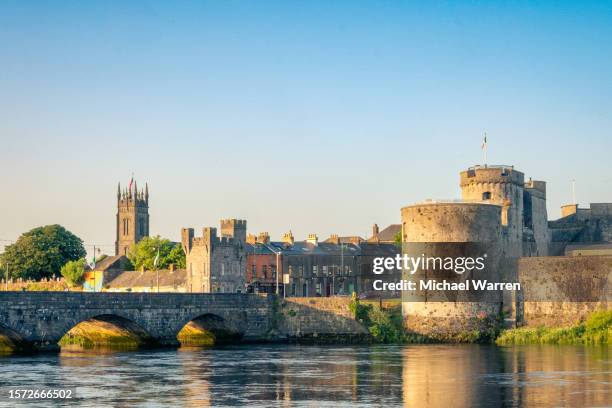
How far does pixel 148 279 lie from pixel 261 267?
1079 cm

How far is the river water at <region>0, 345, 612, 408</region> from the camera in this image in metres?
36.6

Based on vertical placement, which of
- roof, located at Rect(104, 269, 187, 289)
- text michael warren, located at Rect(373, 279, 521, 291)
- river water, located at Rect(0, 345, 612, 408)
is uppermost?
roof, located at Rect(104, 269, 187, 289)

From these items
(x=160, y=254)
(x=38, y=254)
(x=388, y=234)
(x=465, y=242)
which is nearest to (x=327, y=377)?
(x=465, y=242)

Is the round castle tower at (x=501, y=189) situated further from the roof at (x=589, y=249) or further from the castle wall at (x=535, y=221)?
the roof at (x=589, y=249)

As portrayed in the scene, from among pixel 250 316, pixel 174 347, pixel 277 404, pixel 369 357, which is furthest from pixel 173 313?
pixel 277 404

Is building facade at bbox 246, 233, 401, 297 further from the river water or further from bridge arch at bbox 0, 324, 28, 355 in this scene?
bridge arch at bbox 0, 324, 28, 355

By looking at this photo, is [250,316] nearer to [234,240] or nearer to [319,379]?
[234,240]

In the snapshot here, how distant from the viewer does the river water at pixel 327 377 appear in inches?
1439

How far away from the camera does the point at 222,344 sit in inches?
2689

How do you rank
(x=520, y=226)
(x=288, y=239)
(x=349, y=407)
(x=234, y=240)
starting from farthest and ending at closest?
(x=288, y=239) → (x=234, y=240) → (x=520, y=226) → (x=349, y=407)

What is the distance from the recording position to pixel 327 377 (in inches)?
1736

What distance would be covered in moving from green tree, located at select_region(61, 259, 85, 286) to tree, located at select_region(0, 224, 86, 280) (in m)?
8.92

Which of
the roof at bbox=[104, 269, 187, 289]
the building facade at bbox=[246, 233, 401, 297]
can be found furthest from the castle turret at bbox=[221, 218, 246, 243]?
the roof at bbox=[104, 269, 187, 289]

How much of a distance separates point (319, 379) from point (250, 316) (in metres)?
27.0
